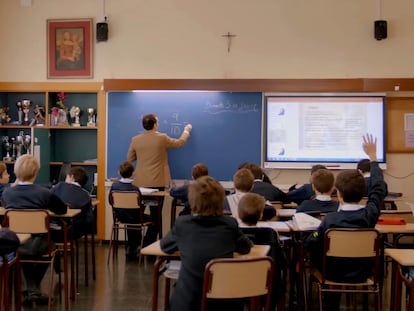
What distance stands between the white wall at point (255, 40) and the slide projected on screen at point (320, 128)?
27 centimetres

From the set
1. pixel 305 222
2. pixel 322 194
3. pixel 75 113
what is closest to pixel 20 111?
pixel 75 113

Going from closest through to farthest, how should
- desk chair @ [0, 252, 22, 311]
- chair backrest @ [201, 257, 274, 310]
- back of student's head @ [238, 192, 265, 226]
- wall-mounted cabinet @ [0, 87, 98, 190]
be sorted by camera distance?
chair backrest @ [201, 257, 274, 310] < desk chair @ [0, 252, 22, 311] < back of student's head @ [238, 192, 265, 226] < wall-mounted cabinet @ [0, 87, 98, 190]

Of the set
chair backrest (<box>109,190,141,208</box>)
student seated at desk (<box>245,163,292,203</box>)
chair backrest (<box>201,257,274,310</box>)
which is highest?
student seated at desk (<box>245,163,292,203</box>)

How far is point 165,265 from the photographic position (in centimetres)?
353

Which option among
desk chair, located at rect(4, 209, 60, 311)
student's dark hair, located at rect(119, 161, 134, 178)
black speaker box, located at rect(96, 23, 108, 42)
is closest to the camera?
desk chair, located at rect(4, 209, 60, 311)

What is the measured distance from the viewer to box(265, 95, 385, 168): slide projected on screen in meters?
6.80

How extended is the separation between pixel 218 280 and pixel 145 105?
4534 mm

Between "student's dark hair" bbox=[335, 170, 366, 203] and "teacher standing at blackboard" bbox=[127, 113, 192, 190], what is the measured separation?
3.23 m

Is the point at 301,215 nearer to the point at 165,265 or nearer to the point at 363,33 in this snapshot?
the point at 165,265

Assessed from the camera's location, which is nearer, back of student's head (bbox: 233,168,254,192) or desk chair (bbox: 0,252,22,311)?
desk chair (bbox: 0,252,22,311)

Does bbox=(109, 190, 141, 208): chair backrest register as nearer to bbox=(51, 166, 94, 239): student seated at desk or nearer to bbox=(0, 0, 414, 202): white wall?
bbox=(51, 166, 94, 239): student seated at desk

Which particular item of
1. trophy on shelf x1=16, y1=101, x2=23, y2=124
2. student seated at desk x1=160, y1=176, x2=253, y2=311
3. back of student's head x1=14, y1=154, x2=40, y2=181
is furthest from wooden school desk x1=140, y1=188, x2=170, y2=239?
student seated at desk x1=160, y1=176, x2=253, y2=311

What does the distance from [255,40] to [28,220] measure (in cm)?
402

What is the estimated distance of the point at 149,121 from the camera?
652 centimetres
